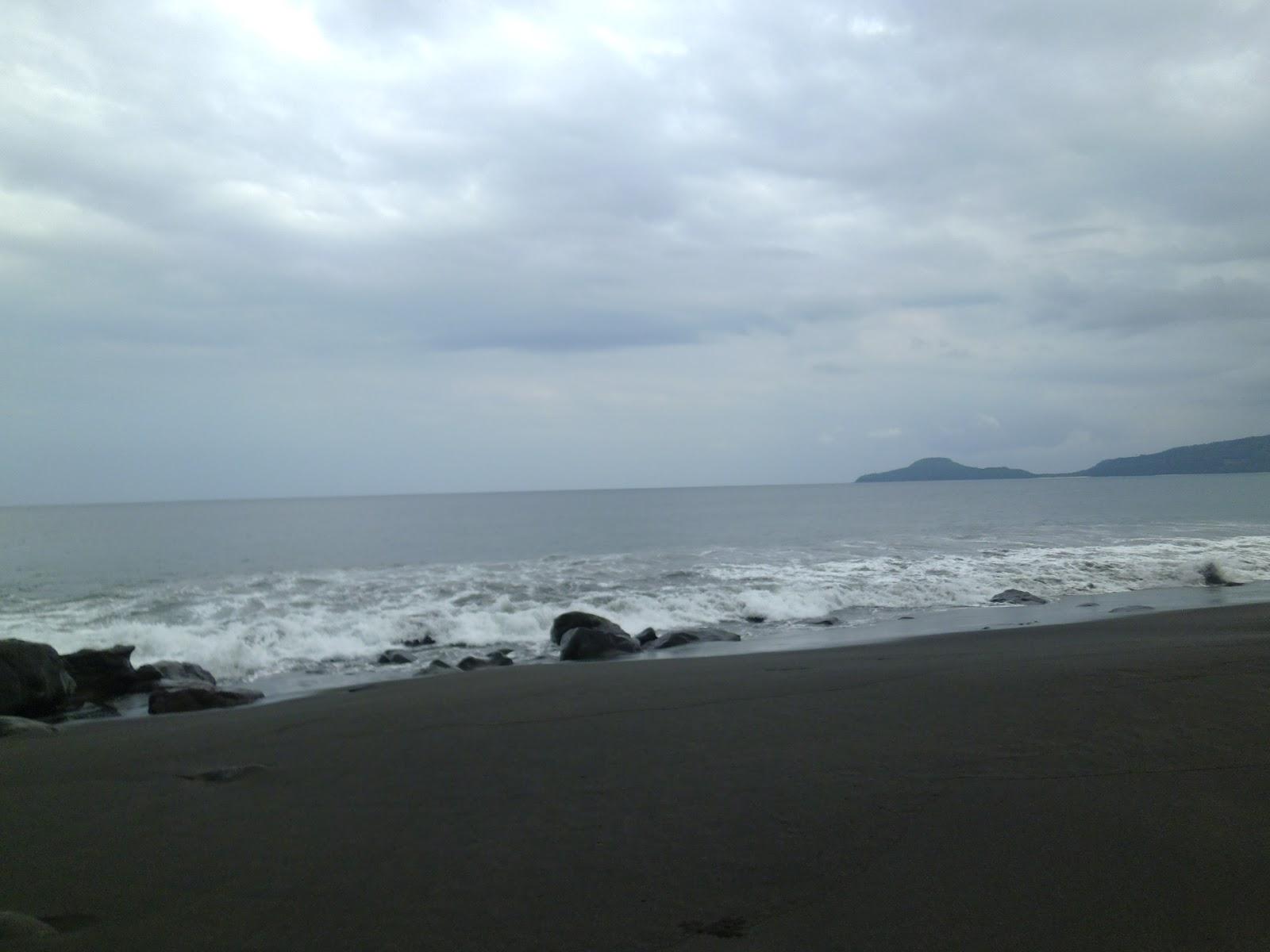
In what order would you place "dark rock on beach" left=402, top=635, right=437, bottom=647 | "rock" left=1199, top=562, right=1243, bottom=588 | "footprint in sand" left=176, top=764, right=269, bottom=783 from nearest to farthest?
"footprint in sand" left=176, top=764, right=269, bottom=783 < "dark rock on beach" left=402, top=635, right=437, bottom=647 < "rock" left=1199, top=562, right=1243, bottom=588

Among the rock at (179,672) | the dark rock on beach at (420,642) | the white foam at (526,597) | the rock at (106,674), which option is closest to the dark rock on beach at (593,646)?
the white foam at (526,597)

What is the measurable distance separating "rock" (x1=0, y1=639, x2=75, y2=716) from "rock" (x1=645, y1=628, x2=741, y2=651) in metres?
9.87

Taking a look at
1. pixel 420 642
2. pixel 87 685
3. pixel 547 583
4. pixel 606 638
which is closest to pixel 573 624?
pixel 606 638

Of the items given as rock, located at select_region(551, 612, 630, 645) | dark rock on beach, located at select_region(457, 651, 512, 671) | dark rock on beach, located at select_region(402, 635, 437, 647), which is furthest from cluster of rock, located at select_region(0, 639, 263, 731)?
rock, located at select_region(551, 612, 630, 645)

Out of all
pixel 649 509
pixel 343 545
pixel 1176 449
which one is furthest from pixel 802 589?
pixel 1176 449

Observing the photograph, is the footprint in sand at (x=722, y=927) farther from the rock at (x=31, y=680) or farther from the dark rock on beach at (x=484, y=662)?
the rock at (x=31, y=680)

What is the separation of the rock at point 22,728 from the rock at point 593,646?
26.7 ft

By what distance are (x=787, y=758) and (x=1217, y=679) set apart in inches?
212

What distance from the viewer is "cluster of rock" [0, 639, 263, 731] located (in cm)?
1122

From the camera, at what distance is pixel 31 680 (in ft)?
37.9

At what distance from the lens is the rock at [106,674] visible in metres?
12.9

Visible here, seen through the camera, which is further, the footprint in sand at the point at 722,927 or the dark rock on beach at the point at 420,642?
the dark rock on beach at the point at 420,642

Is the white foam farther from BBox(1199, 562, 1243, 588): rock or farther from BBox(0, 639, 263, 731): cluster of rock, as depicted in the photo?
BBox(0, 639, 263, 731): cluster of rock

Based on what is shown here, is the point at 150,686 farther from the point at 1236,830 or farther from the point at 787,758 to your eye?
the point at 1236,830
